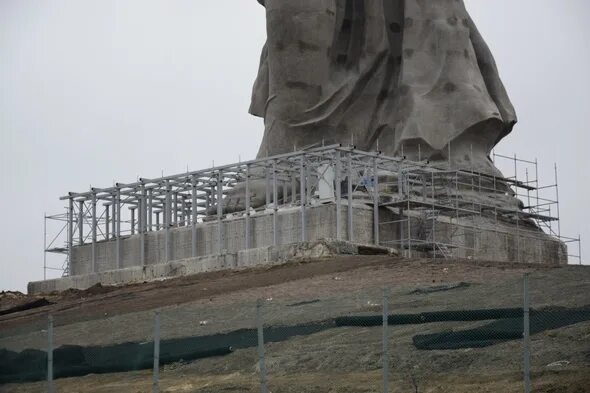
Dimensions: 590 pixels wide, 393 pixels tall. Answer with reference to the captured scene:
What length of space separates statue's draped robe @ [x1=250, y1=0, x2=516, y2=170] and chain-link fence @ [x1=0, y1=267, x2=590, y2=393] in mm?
19826

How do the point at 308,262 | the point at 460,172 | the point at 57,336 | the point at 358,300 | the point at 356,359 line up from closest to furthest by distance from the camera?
the point at 356,359
the point at 358,300
the point at 57,336
the point at 308,262
the point at 460,172

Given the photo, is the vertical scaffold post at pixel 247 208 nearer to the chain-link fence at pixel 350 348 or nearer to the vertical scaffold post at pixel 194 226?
the vertical scaffold post at pixel 194 226

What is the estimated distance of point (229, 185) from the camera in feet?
196

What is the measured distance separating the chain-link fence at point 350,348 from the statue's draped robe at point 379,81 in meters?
19.8

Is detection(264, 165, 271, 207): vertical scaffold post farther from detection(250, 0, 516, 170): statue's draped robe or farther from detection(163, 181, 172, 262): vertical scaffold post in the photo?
detection(163, 181, 172, 262): vertical scaffold post

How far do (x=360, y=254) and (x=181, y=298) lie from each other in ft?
23.6

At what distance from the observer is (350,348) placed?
31.8m

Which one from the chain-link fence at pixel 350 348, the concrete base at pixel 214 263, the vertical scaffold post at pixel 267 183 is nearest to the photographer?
the chain-link fence at pixel 350 348

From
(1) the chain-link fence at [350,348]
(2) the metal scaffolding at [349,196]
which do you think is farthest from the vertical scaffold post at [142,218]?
(1) the chain-link fence at [350,348]

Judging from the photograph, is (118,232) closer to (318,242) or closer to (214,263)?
(214,263)

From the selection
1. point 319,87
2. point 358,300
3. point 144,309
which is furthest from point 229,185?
point 358,300

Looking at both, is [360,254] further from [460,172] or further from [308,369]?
[308,369]

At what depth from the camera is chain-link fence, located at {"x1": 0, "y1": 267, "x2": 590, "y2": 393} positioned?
1139 inches

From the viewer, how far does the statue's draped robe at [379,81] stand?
194ft
